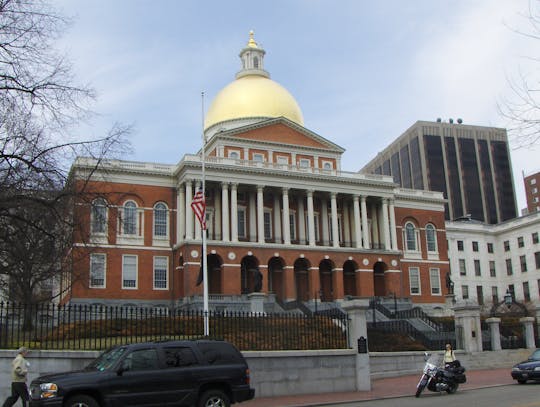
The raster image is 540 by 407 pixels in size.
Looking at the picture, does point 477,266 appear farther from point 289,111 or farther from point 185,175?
point 185,175

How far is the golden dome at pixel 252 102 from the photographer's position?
232 feet

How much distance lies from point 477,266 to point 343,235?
108 feet

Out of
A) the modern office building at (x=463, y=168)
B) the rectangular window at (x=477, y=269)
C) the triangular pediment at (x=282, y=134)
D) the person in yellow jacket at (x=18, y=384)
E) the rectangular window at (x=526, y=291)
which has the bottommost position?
the person in yellow jacket at (x=18, y=384)

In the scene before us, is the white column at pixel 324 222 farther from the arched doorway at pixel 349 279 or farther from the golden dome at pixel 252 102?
the golden dome at pixel 252 102

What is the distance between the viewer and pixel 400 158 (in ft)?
510

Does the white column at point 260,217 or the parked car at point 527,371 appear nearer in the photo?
the parked car at point 527,371

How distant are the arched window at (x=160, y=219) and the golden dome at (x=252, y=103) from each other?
47.6 feet

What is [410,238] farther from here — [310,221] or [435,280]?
[310,221]

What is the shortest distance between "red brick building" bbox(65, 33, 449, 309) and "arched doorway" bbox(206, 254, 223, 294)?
0.10m

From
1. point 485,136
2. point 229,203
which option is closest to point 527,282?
point 229,203

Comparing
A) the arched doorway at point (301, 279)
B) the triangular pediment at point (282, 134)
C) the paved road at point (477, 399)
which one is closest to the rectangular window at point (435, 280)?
the arched doorway at point (301, 279)

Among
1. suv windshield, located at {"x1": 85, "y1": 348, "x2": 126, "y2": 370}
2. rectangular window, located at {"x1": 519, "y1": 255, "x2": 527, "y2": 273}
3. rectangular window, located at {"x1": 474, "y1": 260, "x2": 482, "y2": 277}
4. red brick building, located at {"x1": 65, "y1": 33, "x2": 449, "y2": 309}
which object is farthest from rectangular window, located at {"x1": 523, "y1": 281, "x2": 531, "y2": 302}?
suv windshield, located at {"x1": 85, "y1": 348, "x2": 126, "y2": 370}

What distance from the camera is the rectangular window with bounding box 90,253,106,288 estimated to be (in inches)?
2174

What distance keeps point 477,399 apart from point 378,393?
13.3ft
